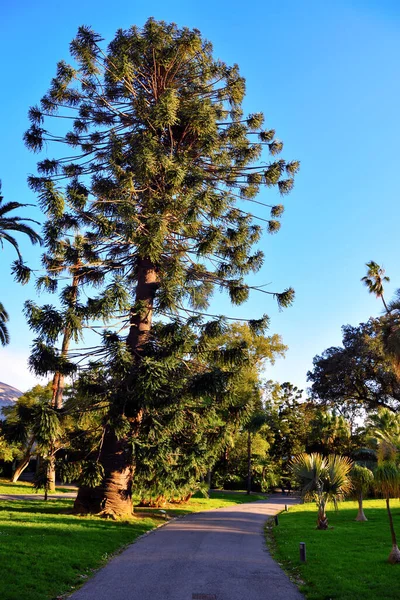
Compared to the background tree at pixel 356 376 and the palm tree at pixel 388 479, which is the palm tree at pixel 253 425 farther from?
the palm tree at pixel 388 479

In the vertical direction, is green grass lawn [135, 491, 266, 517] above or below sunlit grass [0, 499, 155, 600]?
below

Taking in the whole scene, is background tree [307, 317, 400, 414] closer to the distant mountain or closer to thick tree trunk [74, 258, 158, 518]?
thick tree trunk [74, 258, 158, 518]

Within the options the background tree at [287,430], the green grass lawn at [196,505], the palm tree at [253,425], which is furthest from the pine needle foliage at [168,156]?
the background tree at [287,430]

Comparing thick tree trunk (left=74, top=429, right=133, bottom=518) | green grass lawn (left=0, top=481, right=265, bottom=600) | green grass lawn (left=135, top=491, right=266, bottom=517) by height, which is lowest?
green grass lawn (left=135, top=491, right=266, bottom=517)

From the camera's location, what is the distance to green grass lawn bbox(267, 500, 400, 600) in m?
9.20

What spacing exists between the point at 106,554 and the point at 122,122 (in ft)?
59.0

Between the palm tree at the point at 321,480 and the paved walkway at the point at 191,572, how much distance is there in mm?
3486

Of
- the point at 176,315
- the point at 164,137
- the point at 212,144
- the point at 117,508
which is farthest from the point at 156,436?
the point at 164,137

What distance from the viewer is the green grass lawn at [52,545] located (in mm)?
8586

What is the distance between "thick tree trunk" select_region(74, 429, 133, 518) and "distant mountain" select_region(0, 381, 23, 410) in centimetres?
6297

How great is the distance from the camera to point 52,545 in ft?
38.6

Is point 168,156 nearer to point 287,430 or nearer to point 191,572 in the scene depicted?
point 191,572

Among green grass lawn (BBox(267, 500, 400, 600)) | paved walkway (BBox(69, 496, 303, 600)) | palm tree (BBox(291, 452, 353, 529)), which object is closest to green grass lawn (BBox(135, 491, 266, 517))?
green grass lawn (BBox(267, 500, 400, 600))

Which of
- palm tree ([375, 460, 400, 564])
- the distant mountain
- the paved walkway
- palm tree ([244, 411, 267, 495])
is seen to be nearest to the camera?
the paved walkway
